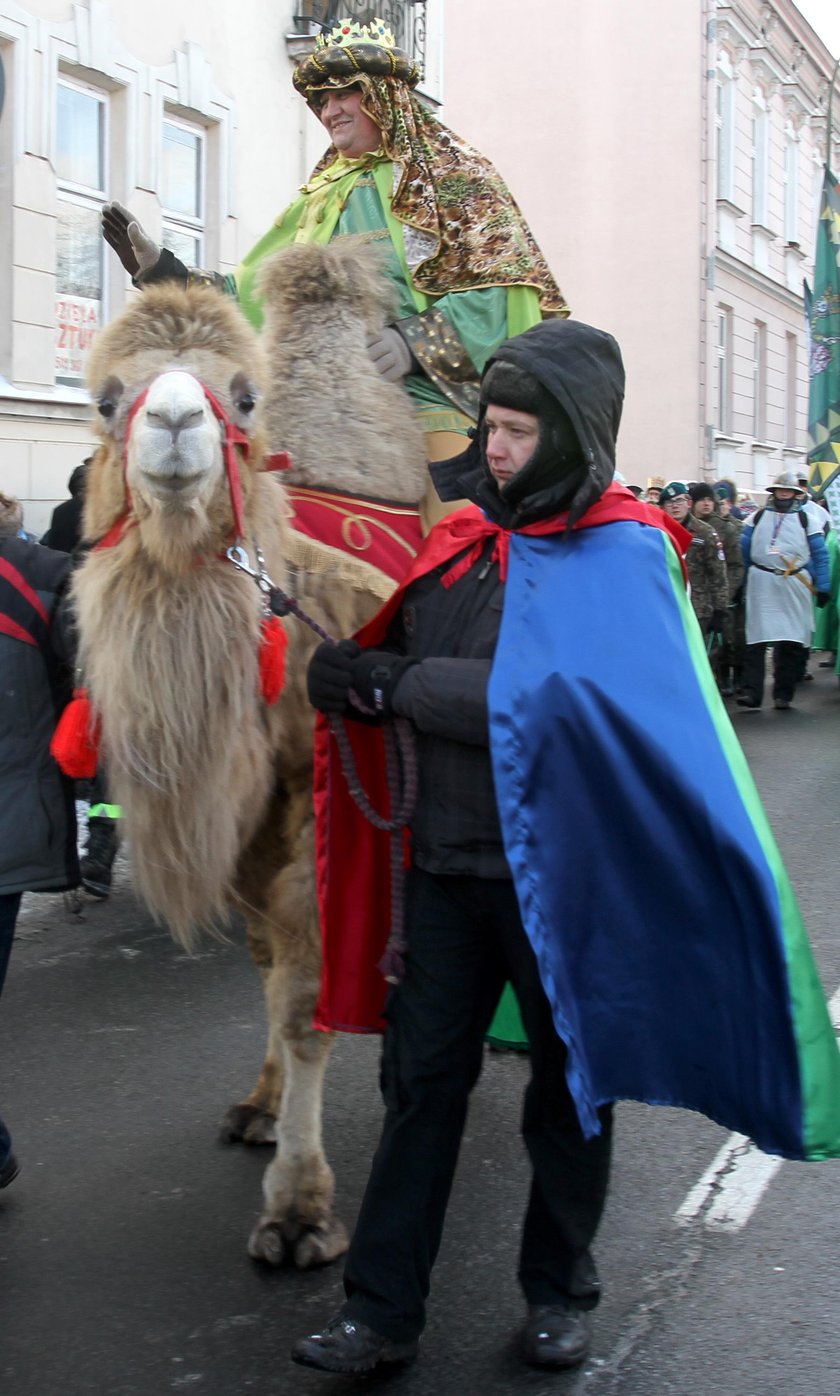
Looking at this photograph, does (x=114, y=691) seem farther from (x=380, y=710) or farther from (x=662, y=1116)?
A: (x=662, y=1116)

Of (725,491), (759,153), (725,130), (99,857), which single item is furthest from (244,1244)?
(759,153)

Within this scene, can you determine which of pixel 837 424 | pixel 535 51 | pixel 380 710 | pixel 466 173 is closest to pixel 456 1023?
pixel 380 710

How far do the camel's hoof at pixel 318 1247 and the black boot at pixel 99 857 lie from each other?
3784 mm

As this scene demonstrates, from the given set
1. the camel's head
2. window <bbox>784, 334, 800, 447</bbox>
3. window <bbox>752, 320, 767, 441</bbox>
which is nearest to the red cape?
the camel's head

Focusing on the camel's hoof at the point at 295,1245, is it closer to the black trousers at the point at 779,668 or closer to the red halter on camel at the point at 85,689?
the red halter on camel at the point at 85,689

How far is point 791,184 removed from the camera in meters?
30.6

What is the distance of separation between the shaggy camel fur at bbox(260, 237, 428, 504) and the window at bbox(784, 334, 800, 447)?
91.1ft

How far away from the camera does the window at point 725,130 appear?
26.3 m

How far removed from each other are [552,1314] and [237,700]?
1.42m

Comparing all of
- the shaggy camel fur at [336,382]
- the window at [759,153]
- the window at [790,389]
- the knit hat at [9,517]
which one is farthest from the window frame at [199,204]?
the window at [790,389]

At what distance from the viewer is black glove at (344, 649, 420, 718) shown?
119 inches

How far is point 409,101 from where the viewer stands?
4.61 metres

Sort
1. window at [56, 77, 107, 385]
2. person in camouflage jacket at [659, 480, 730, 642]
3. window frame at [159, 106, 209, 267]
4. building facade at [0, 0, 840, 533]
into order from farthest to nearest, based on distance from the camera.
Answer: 1. person in camouflage jacket at [659, 480, 730, 642]
2. window frame at [159, 106, 209, 267]
3. window at [56, 77, 107, 385]
4. building facade at [0, 0, 840, 533]

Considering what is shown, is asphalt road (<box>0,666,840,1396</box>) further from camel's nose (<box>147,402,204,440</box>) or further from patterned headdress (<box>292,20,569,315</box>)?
patterned headdress (<box>292,20,569,315</box>)
